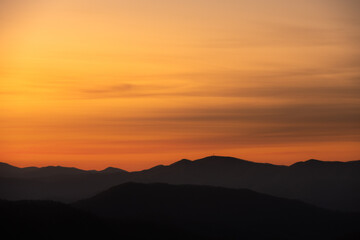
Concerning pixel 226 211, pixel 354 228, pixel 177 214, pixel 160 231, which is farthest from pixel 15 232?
pixel 354 228

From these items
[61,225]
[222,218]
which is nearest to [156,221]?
[61,225]

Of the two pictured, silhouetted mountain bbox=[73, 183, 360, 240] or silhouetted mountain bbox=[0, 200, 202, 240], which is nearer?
silhouetted mountain bbox=[0, 200, 202, 240]

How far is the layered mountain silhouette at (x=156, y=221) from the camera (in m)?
124

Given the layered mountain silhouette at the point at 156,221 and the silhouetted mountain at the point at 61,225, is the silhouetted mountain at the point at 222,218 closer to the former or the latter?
the layered mountain silhouette at the point at 156,221

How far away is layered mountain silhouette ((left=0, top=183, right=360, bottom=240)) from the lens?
124m

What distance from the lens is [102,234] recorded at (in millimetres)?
127625

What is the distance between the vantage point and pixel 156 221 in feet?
509

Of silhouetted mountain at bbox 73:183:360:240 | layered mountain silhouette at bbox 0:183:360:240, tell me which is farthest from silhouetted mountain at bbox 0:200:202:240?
silhouetted mountain at bbox 73:183:360:240

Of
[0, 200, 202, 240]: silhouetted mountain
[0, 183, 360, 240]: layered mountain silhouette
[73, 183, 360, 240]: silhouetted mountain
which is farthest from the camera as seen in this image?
[73, 183, 360, 240]: silhouetted mountain

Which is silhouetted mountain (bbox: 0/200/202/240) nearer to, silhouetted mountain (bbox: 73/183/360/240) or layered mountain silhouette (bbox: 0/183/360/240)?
layered mountain silhouette (bbox: 0/183/360/240)

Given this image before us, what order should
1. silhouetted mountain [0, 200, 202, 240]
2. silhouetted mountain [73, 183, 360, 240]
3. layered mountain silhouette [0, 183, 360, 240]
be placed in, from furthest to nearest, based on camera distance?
Result: silhouetted mountain [73, 183, 360, 240], layered mountain silhouette [0, 183, 360, 240], silhouetted mountain [0, 200, 202, 240]

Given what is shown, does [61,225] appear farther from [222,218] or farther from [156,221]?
[222,218]

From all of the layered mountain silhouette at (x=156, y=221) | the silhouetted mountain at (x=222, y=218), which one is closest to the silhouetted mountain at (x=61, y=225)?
the layered mountain silhouette at (x=156, y=221)

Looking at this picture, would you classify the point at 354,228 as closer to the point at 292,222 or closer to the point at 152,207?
the point at 292,222
